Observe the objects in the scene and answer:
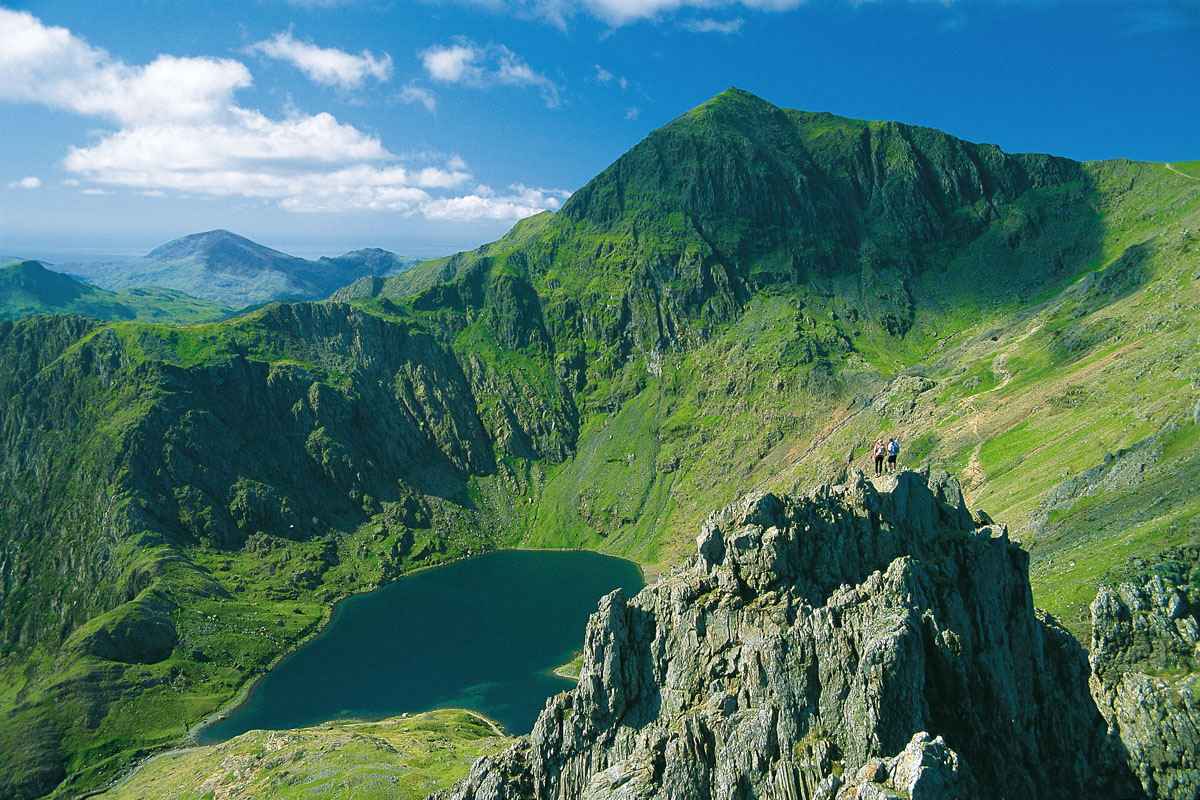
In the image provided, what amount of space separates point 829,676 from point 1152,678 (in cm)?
2881

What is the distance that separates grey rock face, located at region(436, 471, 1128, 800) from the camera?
38.7 metres

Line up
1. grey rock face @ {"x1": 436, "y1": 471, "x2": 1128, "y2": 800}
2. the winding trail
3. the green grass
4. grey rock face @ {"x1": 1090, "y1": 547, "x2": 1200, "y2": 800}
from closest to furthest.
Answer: grey rock face @ {"x1": 436, "y1": 471, "x2": 1128, "y2": 800} → grey rock face @ {"x1": 1090, "y1": 547, "x2": 1200, "y2": 800} → the green grass → the winding trail

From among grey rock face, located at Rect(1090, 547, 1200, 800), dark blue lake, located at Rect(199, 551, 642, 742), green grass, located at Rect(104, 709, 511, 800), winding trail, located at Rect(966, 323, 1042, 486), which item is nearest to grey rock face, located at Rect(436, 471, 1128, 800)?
grey rock face, located at Rect(1090, 547, 1200, 800)

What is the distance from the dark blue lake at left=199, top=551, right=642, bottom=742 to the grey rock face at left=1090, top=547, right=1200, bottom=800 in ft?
332

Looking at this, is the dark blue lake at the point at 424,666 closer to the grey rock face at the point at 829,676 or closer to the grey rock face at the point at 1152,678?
the grey rock face at the point at 829,676

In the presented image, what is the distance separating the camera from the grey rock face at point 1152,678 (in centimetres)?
4647

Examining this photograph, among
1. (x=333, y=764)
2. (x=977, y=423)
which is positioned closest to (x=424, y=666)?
(x=333, y=764)

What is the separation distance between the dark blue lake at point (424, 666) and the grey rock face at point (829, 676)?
298ft

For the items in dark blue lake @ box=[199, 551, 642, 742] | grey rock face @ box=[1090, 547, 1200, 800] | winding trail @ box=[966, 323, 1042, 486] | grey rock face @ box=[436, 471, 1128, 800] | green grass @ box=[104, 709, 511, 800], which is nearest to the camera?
grey rock face @ box=[436, 471, 1128, 800]

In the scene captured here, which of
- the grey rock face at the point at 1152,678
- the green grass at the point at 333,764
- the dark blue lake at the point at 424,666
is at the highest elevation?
the grey rock face at the point at 1152,678

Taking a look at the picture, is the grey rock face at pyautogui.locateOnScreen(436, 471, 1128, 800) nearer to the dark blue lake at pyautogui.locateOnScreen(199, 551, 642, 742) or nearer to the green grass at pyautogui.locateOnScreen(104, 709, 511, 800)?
the green grass at pyautogui.locateOnScreen(104, 709, 511, 800)

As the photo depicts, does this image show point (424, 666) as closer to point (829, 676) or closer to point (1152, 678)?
point (829, 676)

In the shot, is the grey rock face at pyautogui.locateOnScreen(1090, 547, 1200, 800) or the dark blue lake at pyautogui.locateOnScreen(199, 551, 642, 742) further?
the dark blue lake at pyautogui.locateOnScreen(199, 551, 642, 742)

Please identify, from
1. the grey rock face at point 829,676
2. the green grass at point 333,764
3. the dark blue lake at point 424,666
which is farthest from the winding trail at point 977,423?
the green grass at point 333,764
